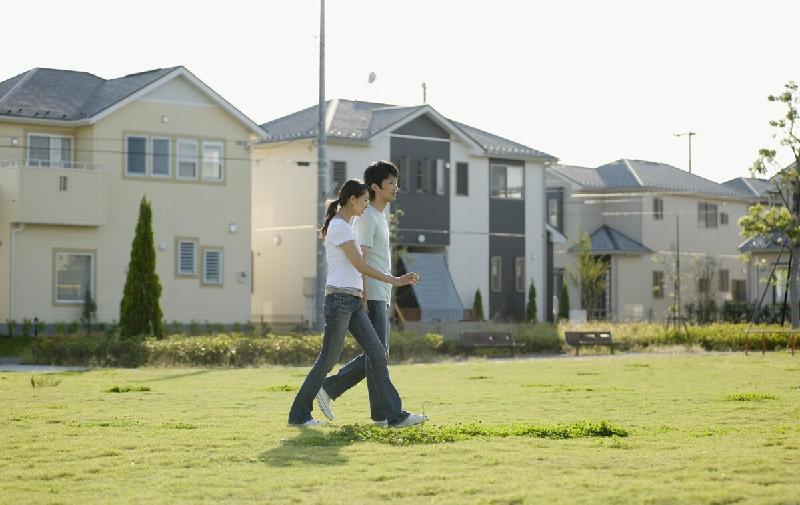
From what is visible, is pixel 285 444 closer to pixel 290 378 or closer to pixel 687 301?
pixel 290 378

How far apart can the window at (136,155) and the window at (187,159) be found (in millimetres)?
1201

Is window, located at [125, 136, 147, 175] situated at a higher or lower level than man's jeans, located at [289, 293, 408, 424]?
higher

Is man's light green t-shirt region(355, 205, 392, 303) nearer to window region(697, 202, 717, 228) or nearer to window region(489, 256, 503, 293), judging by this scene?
window region(489, 256, 503, 293)

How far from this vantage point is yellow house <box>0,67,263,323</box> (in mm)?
41031

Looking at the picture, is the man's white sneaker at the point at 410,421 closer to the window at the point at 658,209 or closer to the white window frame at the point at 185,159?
the white window frame at the point at 185,159

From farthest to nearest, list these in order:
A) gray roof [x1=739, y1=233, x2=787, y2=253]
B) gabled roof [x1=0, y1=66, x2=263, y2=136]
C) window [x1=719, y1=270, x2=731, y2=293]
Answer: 1. window [x1=719, y1=270, x2=731, y2=293]
2. gray roof [x1=739, y1=233, x2=787, y2=253]
3. gabled roof [x1=0, y1=66, x2=263, y2=136]

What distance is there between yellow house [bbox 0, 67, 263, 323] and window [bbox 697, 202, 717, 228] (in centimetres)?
2988

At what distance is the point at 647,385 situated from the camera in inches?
776

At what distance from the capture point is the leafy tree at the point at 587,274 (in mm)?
59906

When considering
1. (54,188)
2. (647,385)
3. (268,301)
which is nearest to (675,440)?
(647,385)

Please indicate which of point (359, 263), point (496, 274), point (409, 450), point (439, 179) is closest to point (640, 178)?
point (496, 274)

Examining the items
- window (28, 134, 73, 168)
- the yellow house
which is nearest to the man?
the yellow house

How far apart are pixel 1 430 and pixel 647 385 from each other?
10.3 meters

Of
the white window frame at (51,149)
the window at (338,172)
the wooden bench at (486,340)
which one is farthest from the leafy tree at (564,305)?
the white window frame at (51,149)
